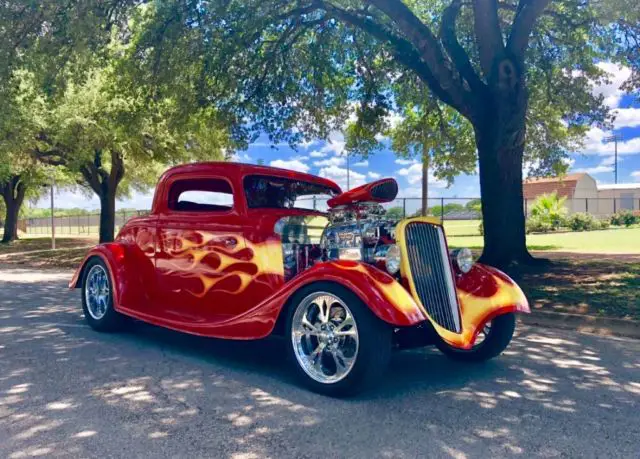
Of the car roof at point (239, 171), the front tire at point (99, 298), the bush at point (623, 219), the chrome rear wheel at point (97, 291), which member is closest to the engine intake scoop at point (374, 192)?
the car roof at point (239, 171)

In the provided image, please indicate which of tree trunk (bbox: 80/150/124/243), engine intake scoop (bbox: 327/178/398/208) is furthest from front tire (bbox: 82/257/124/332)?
tree trunk (bbox: 80/150/124/243)

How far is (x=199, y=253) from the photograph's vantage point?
5504 mm

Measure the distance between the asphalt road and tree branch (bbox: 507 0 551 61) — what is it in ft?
20.8

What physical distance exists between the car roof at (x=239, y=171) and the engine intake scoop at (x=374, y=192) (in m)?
0.99

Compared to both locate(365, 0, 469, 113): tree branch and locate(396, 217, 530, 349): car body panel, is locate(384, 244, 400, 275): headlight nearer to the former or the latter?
locate(396, 217, 530, 349): car body panel

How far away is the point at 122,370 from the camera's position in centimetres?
486

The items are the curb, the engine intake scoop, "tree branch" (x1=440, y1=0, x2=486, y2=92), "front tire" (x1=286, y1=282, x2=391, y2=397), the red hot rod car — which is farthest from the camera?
"tree branch" (x1=440, y1=0, x2=486, y2=92)

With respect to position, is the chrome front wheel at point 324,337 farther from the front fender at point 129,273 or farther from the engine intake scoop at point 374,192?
the front fender at point 129,273

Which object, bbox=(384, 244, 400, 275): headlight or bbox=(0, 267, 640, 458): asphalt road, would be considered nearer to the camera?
bbox=(0, 267, 640, 458): asphalt road

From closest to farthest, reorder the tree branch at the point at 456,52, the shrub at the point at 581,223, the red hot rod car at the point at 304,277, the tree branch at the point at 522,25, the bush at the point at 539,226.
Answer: the red hot rod car at the point at 304,277 < the tree branch at the point at 522,25 < the tree branch at the point at 456,52 < the bush at the point at 539,226 < the shrub at the point at 581,223

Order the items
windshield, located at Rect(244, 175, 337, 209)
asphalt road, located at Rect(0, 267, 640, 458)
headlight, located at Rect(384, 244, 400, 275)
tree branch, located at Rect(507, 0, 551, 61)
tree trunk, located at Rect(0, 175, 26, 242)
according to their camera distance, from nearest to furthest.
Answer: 1. asphalt road, located at Rect(0, 267, 640, 458)
2. headlight, located at Rect(384, 244, 400, 275)
3. windshield, located at Rect(244, 175, 337, 209)
4. tree branch, located at Rect(507, 0, 551, 61)
5. tree trunk, located at Rect(0, 175, 26, 242)

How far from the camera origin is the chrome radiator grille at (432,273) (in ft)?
14.9

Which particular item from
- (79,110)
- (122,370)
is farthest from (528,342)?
(79,110)

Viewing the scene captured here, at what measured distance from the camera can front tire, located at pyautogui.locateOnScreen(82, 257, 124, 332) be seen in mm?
6324
